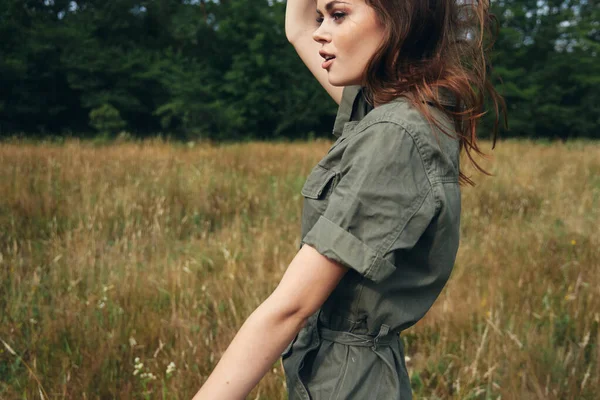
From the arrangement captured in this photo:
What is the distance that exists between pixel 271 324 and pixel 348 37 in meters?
0.52

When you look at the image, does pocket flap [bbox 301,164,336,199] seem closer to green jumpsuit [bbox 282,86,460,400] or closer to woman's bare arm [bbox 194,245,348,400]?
green jumpsuit [bbox 282,86,460,400]

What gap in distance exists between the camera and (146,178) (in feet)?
16.2

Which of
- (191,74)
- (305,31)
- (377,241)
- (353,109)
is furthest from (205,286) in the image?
(191,74)

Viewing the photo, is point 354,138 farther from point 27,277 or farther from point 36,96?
point 36,96

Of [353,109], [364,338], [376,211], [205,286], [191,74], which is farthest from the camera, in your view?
[191,74]

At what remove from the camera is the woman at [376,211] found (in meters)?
0.80

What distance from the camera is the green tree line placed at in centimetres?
1680

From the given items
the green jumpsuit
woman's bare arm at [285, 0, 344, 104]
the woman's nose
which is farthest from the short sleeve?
woman's bare arm at [285, 0, 344, 104]

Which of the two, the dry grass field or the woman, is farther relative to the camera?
the dry grass field

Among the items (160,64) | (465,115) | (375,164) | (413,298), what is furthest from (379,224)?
(160,64)

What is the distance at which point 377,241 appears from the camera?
2.63 feet

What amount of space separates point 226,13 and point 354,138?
20747 mm

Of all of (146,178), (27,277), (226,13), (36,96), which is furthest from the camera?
(226,13)

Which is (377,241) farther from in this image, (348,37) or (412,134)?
(348,37)
